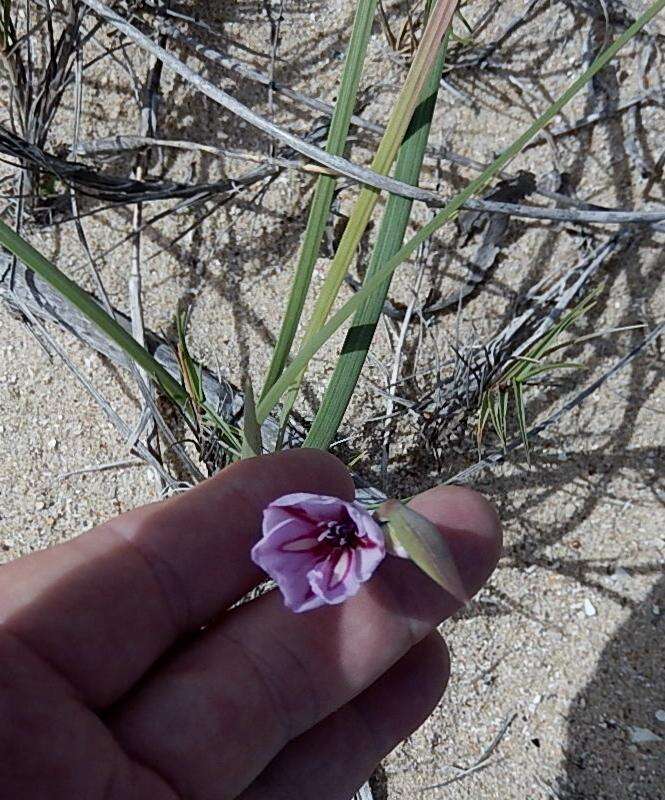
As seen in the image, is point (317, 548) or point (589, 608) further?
point (589, 608)

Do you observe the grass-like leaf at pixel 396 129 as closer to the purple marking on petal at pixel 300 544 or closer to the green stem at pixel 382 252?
the green stem at pixel 382 252

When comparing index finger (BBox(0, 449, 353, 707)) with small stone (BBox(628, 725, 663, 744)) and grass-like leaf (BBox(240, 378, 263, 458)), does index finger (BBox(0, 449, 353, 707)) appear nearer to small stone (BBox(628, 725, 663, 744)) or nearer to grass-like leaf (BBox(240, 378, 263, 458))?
grass-like leaf (BBox(240, 378, 263, 458))

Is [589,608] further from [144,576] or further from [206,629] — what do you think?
[144,576]

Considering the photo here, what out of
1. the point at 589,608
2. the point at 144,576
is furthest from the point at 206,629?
the point at 589,608

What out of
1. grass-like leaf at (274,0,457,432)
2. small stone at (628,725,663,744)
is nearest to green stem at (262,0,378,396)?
grass-like leaf at (274,0,457,432)

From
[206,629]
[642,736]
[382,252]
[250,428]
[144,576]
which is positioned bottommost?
[642,736]

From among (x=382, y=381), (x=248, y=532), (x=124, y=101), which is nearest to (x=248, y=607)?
(x=248, y=532)

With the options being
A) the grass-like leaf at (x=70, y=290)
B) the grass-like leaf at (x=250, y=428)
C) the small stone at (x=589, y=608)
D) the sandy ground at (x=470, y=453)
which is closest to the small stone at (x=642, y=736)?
the sandy ground at (x=470, y=453)
